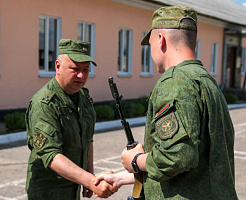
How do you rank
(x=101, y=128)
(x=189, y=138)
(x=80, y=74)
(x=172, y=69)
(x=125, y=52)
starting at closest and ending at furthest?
(x=189, y=138)
(x=172, y=69)
(x=80, y=74)
(x=101, y=128)
(x=125, y=52)

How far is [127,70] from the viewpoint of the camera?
54.4 feet

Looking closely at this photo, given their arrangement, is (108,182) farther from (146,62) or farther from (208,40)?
(208,40)

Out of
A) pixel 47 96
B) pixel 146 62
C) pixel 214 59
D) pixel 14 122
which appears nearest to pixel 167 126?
pixel 47 96

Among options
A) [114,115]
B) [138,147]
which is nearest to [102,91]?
[114,115]

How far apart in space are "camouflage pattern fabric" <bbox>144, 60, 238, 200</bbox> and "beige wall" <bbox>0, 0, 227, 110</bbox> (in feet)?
32.1

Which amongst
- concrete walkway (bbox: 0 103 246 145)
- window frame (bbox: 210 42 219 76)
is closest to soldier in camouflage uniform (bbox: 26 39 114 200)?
concrete walkway (bbox: 0 103 246 145)

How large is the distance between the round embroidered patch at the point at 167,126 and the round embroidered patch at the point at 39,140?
3.47ft

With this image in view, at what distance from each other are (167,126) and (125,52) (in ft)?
48.3

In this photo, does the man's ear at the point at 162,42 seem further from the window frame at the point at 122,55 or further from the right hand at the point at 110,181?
the window frame at the point at 122,55

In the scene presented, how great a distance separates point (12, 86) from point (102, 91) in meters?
4.39

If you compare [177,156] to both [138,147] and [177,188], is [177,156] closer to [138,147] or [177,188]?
[177,188]

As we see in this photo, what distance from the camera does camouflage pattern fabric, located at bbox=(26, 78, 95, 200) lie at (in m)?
2.69

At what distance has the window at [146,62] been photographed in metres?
17.5

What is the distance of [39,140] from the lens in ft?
8.77
